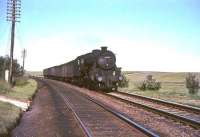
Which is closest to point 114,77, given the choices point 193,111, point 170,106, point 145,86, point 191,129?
point 145,86

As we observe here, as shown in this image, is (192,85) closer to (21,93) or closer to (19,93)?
(21,93)

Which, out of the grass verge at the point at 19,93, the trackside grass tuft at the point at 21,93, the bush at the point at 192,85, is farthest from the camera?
the bush at the point at 192,85

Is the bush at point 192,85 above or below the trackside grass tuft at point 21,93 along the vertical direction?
above

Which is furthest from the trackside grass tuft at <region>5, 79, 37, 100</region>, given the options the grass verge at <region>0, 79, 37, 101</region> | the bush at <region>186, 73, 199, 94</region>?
the bush at <region>186, 73, 199, 94</region>

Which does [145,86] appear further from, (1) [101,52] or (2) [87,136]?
(2) [87,136]

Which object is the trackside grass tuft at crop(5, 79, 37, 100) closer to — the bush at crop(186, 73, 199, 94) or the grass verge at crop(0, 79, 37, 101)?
the grass verge at crop(0, 79, 37, 101)

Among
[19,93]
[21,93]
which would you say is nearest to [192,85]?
[21,93]

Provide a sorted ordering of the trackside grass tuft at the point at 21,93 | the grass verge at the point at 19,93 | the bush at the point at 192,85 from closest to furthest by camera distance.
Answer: the grass verge at the point at 19,93 < the trackside grass tuft at the point at 21,93 < the bush at the point at 192,85

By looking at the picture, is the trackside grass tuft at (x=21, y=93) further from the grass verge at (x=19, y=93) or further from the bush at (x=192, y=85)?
the bush at (x=192, y=85)

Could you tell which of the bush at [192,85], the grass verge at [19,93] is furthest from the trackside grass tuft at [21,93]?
the bush at [192,85]

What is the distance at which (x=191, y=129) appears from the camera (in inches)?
460

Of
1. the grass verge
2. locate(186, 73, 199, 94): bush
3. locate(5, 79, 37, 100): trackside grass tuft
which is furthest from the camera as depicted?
locate(186, 73, 199, 94): bush

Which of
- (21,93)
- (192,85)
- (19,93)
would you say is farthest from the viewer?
(192,85)

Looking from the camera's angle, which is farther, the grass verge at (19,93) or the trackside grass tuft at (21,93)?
the trackside grass tuft at (21,93)
